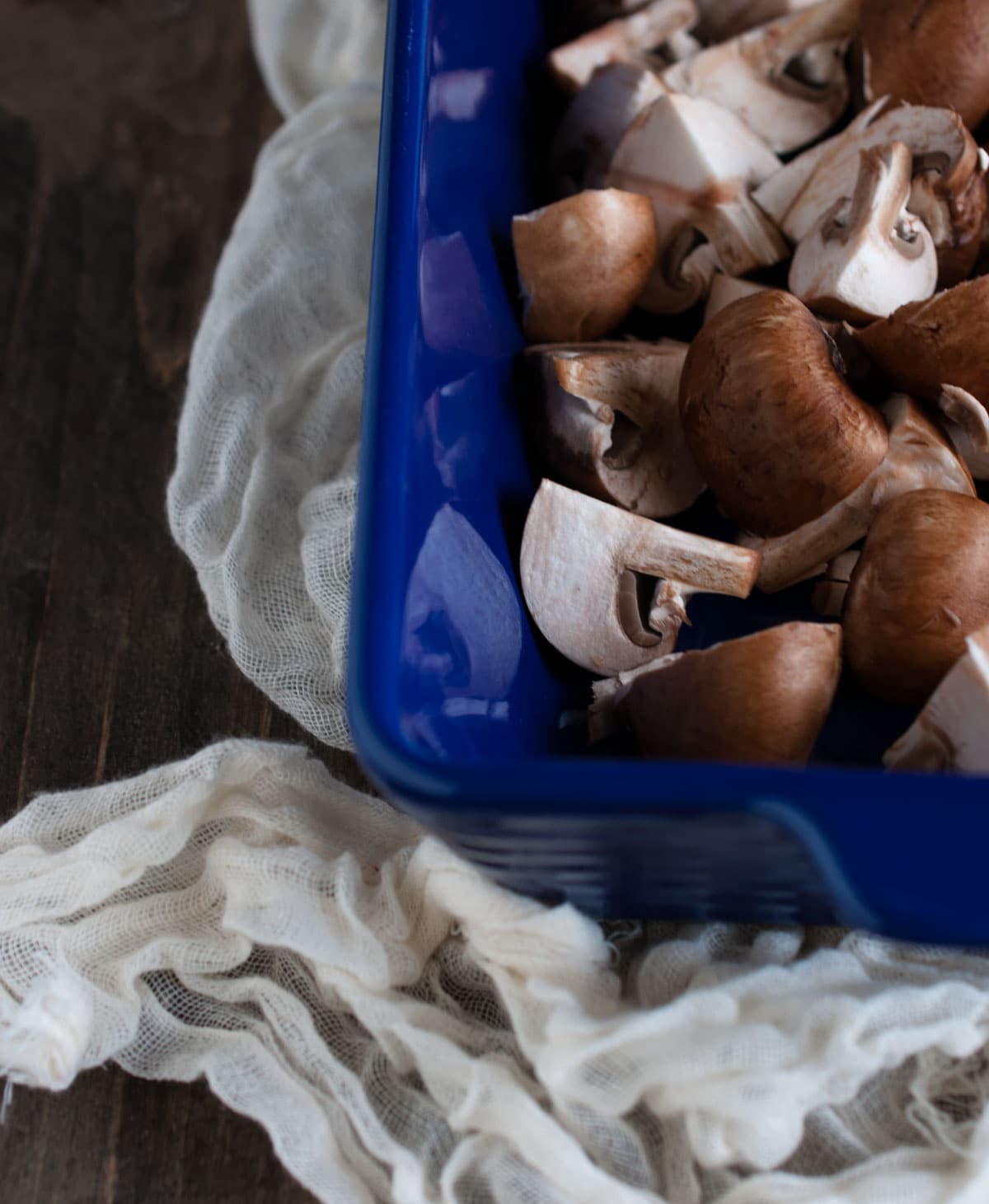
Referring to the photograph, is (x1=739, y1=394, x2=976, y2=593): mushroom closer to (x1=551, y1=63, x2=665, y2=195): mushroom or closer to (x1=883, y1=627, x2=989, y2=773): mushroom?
(x1=883, y1=627, x2=989, y2=773): mushroom

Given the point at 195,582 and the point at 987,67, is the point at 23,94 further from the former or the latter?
the point at 987,67

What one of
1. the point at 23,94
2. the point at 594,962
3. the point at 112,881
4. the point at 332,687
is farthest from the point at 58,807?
the point at 23,94

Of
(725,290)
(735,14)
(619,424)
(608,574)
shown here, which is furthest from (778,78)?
(608,574)

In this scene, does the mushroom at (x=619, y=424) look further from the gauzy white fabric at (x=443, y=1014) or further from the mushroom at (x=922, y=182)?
the gauzy white fabric at (x=443, y=1014)

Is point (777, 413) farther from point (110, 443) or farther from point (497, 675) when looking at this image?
point (110, 443)

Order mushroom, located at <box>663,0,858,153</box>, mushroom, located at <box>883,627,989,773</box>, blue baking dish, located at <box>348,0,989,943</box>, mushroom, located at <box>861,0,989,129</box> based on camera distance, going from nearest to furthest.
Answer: blue baking dish, located at <box>348,0,989,943</box> → mushroom, located at <box>883,627,989,773</box> → mushroom, located at <box>861,0,989,129</box> → mushroom, located at <box>663,0,858,153</box>

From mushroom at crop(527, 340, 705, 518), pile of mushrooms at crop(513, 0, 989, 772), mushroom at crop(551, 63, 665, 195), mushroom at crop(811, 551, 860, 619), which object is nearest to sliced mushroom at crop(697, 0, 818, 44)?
pile of mushrooms at crop(513, 0, 989, 772)

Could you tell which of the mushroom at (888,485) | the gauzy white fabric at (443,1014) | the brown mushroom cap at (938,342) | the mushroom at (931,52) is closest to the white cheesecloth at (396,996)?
the gauzy white fabric at (443,1014)
